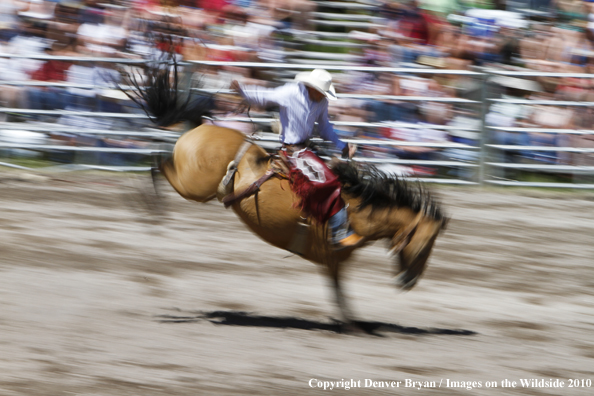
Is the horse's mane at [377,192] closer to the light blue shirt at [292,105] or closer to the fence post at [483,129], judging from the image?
the light blue shirt at [292,105]

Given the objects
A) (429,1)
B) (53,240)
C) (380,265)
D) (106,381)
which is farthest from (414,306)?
(429,1)

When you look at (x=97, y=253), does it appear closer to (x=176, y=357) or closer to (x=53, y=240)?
(x=53, y=240)

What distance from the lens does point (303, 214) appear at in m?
5.00

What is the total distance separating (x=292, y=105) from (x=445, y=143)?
5.04m

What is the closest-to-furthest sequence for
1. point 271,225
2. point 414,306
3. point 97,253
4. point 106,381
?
point 106,381
point 271,225
point 414,306
point 97,253

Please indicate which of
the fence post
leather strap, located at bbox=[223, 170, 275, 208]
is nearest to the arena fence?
the fence post

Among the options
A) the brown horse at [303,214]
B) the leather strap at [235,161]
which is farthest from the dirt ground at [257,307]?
the leather strap at [235,161]

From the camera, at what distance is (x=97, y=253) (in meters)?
6.86

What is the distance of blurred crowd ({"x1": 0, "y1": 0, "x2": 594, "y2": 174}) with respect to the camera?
31.9 feet

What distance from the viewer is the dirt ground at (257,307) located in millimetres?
4328

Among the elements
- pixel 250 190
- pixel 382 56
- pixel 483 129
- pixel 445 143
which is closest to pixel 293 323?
pixel 250 190

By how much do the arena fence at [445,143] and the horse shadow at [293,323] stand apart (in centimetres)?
421

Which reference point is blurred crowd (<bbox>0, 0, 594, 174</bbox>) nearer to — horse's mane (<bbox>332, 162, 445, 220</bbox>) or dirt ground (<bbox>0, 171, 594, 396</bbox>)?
dirt ground (<bbox>0, 171, 594, 396</bbox>)

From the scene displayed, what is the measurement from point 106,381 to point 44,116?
6.74m
